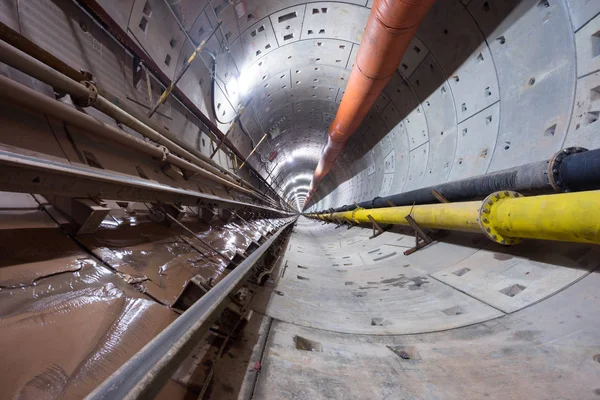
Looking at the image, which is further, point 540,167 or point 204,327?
point 540,167

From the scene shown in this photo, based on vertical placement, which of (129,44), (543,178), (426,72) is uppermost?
(426,72)

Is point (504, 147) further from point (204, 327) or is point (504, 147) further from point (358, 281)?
point (204, 327)

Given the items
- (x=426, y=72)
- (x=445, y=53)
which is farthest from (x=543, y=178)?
(x=426, y=72)

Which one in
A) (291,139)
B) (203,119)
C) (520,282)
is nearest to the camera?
(520,282)

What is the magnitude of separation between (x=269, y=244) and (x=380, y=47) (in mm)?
3914

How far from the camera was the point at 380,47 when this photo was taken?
441cm

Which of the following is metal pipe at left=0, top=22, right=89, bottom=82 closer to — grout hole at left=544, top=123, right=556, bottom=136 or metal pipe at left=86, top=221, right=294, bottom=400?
metal pipe at left=86, top=221, right=294, bottom=400

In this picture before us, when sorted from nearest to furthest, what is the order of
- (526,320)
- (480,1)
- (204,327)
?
(204,327) < (526,320) < (480,1)

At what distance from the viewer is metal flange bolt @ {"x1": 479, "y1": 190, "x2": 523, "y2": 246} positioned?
231 cm

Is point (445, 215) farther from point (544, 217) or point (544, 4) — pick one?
point (544, 4)

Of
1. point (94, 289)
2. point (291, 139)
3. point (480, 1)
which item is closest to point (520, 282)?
point (94, 289)

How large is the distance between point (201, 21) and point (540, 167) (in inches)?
223

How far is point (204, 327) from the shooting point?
43.9 inches

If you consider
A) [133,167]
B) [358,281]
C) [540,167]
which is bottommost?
[358,281]
